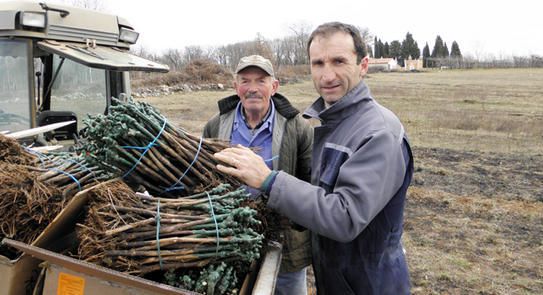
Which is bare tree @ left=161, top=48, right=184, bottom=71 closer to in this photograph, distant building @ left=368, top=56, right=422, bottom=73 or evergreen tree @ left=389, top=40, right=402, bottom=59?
distant building @ left=368, top=56, right=422, bottom=73

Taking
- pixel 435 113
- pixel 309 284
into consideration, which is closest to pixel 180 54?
pixel 435 113

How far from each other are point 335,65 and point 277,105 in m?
1.10

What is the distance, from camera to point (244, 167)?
6.95 feet

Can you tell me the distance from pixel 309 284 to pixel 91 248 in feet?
12.7

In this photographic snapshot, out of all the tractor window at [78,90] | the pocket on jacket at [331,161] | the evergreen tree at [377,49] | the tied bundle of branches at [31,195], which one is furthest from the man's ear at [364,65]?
the evergreen tree at [377,49]

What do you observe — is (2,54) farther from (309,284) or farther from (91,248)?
(309,284)

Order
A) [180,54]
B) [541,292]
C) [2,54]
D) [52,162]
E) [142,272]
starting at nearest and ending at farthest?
1. [142,272]
2. [52,162]
3. [2,54]
4. [541,292]
5. [180,54]

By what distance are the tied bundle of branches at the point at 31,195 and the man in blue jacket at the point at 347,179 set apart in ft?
2.53

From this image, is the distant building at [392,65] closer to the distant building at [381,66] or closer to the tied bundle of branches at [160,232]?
the distant building at [381,66]

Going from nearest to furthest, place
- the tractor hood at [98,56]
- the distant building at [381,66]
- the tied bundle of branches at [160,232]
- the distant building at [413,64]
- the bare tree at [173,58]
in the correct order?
the tied bundle of branches at [160,232], the tractor hood at [98,56], the bare tree at [173,58], the distant building at [381,66], the distant building at [413,64]

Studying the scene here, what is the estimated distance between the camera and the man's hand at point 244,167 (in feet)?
6.84

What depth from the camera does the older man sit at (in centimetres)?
316

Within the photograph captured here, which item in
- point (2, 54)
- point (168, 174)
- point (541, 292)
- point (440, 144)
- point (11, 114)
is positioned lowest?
point (541, 292)

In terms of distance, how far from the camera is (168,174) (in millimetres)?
2225
